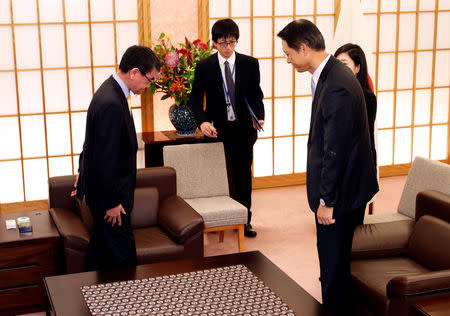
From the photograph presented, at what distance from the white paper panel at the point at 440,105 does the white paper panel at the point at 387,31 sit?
0.77 metres

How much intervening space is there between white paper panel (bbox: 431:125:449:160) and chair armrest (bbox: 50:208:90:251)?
14.4ft

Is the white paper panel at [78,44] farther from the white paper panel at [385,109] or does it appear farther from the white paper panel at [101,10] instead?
the white paper panel at [385,109]

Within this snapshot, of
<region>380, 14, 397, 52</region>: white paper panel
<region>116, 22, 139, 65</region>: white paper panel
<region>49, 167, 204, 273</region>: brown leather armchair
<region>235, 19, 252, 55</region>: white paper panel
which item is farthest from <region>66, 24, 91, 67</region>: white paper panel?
<region>380, 14, 397, 52</region>: white paper panel

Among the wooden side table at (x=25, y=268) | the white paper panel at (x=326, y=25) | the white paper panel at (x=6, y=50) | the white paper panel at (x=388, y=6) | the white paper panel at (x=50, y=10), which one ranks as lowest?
the wooden side table at (x=25, y=268)

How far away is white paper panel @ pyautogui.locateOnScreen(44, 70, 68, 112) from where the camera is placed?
5.54 meters

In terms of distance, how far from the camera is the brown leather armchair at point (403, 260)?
2818mm

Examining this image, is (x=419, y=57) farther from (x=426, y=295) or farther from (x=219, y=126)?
(x=426, y=295)

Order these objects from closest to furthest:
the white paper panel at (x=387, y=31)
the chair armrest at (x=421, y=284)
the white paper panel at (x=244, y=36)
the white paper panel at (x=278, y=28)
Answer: the chair armrest at (x=421, y=284) < the white paper panel at (x=244, y=36) < the white paper panel at (x=278, y=28) < the white paper panel at (x=387, y=31)

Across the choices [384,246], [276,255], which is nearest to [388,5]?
[276,255]

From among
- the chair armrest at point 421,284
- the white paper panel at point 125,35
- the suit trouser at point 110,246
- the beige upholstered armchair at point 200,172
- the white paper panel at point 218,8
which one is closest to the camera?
the chair armrest at point 421,284

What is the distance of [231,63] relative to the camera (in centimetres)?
482

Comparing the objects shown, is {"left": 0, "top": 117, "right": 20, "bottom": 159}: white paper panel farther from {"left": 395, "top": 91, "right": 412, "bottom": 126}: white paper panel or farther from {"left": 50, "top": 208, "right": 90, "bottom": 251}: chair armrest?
{"left": 395, "top": 91, "right": 412, "bottom": 126}: white paper panel

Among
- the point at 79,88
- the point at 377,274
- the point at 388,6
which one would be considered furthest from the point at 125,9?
the point at 377,274

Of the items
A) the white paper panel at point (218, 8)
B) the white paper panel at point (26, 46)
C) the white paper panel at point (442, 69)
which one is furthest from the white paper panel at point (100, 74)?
the white paper panel at point (442, 69)
